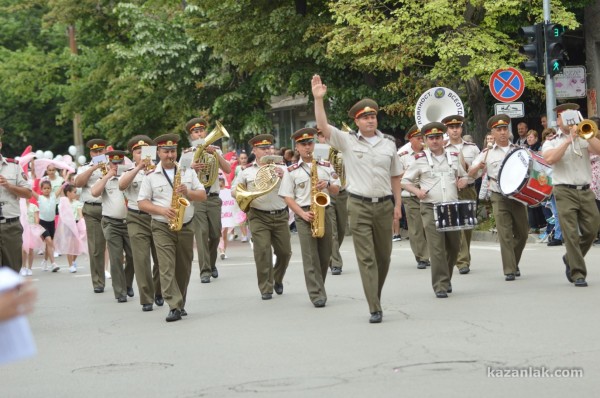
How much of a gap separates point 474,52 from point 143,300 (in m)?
13.4

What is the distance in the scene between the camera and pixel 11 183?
12922 millimetres

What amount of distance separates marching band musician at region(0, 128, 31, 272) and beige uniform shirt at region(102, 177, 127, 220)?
1.96 meters

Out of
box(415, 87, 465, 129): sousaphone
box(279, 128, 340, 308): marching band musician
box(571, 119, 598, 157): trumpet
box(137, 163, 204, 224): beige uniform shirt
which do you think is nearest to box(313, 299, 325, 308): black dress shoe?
box(279, 128, 340, 308): marching band musician

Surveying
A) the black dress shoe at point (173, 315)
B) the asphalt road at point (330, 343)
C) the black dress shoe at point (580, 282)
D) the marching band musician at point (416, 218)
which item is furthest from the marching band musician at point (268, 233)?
the black dress shoe at point (580, 282)

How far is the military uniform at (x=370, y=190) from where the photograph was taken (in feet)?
39.0

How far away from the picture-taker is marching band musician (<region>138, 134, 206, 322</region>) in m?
12.5

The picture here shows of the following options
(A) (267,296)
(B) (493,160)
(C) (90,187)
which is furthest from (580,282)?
(C) (90,187)

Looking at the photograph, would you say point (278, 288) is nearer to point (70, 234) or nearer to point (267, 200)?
point (267, 200)

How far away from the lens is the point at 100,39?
156 ft

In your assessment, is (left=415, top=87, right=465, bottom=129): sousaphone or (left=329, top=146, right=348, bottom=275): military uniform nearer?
(left=329, top=146, right=348, bottom=275): military uniform

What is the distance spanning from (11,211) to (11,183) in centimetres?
31

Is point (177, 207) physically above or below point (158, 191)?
below

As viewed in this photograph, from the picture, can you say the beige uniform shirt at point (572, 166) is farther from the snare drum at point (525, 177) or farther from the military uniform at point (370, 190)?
the military uniform at point (370, 190)

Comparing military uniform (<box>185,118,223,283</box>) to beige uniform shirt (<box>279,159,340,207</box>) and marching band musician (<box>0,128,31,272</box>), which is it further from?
marching band musician (<box>0,128,31,272</box>)
